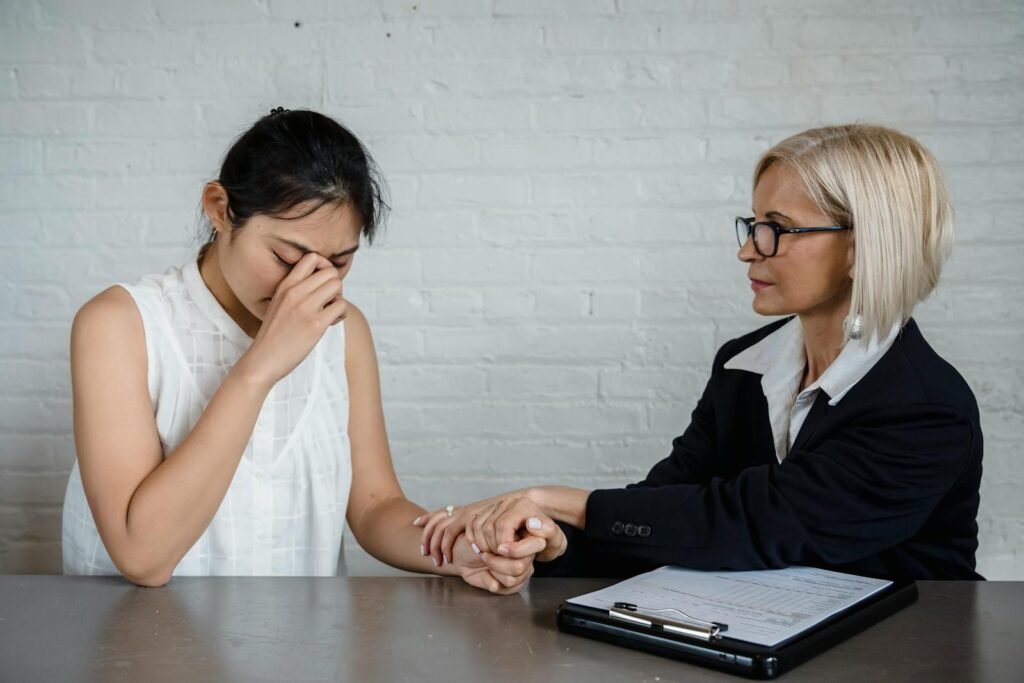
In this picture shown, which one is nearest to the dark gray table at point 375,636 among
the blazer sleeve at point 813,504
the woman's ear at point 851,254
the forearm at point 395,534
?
the blazer sleeve at point 813,504

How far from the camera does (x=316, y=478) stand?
5.30ft

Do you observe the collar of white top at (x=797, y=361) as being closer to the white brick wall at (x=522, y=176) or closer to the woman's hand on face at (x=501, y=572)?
the woman's hand on face at (x=501, y=572)

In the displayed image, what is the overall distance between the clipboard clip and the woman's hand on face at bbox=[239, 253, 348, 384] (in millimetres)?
595

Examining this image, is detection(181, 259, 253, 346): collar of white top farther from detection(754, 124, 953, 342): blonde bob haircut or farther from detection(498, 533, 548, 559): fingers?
detection(754, 124, 953, 342): blonde bob haircut

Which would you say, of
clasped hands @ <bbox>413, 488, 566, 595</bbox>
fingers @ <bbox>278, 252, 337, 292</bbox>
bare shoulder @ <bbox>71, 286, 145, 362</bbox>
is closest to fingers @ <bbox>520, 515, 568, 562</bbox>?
clasped hands @ <bbox>413, 488, 566, 595</bbox>

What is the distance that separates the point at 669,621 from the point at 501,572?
28 centimetres

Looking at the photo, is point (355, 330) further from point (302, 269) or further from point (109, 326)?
point (109, 326)

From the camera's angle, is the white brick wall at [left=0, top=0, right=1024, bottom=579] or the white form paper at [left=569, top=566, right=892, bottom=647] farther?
the white brick wall at [left=0, top=0, right=1024, bottom=579]

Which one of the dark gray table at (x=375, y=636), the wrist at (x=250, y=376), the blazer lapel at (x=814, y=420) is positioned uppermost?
the wrist at (x=250, y=376)

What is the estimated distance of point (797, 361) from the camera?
160 cm

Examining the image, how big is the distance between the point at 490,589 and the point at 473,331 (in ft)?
3.92

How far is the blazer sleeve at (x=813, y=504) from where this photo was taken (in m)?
1.27

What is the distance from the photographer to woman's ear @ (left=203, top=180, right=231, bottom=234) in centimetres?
150

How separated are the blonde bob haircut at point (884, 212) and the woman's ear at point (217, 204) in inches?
33.4
